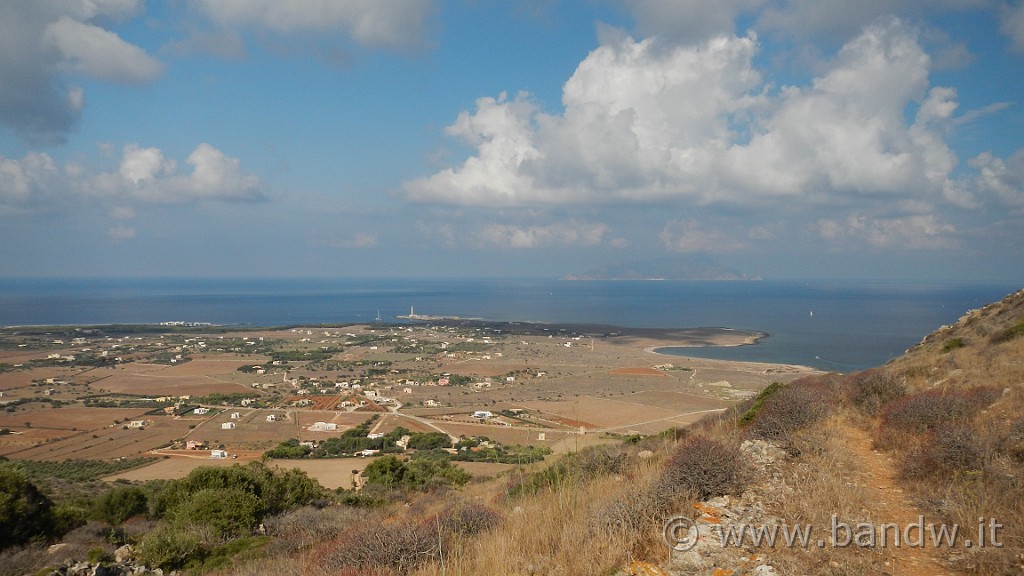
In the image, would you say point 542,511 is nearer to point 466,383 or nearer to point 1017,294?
point 1017,294

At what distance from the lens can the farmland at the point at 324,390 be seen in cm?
3009

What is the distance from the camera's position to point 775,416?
7.42m

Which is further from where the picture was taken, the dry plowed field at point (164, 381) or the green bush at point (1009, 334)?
the dry plowed field at point (164, 381)

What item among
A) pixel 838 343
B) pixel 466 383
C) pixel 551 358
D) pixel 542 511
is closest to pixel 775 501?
pixel 542 511

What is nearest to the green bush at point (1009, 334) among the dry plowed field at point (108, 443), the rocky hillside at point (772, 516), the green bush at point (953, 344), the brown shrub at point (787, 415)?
the green bush at point (953, 344)

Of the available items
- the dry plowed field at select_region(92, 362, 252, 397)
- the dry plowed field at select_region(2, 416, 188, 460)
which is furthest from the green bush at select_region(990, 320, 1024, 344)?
the dry plowed field at select_region(92, 362, 252, 397)

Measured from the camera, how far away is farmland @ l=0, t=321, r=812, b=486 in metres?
30.1

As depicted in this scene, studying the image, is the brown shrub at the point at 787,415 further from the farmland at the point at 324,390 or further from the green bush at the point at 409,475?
the green bush at the point at 409,475

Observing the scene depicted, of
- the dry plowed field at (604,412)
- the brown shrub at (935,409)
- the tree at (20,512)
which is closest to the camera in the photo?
the brown shrub at (935,409)

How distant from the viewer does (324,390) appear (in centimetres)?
4750

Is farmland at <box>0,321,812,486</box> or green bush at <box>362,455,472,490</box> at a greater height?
green bush at <box>362,455,472,490</box>

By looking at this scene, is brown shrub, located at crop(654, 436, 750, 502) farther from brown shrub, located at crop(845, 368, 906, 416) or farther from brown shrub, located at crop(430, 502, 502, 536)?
brown shrub, located at crop(845, 368, 906, 416)

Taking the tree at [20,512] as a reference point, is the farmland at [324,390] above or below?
below

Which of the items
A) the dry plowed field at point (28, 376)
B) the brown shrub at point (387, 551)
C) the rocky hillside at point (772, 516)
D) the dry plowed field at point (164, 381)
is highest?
the rocky hillside at point (772, 516)
